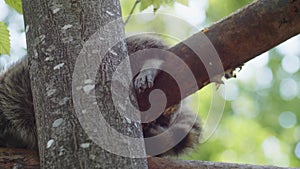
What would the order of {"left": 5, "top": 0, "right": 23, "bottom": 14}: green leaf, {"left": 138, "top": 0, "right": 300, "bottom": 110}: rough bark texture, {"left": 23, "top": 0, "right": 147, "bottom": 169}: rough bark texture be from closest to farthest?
{"left": 23, "top": 0, "right": 147, "bottom": 169}: rough bark texture, {"left": 138, "top": 0, "right": 300, "bottom": 110}: rough bark texture, {"left": 5, "top": 0, "right": 23, "bottom": 14}: green leaf

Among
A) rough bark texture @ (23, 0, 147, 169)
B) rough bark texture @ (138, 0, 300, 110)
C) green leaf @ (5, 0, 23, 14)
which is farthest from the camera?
green leaf @ (5, 0, 23, 14)

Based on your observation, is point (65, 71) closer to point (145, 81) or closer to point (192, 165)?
point (145, 81)

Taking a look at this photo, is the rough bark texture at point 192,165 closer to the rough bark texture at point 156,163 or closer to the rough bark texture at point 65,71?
the rough bark texture at point 156,163

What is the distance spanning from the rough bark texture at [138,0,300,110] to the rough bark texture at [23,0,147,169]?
33 cm

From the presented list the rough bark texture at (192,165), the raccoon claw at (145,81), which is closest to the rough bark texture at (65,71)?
the raccoon claw at (145,81)

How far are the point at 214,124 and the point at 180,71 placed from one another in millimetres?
777

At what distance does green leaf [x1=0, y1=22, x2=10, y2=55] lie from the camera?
7.61ft

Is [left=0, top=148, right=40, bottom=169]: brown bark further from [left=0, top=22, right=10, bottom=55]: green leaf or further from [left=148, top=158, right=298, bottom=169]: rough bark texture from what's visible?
[left=0, top=22, right=10, bottom=55]: green leaf

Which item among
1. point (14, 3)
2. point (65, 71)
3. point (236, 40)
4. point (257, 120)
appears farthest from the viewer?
point (257, 120)

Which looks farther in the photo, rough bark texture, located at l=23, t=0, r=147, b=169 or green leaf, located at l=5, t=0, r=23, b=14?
green leaf, located at l=5, t=0, r=23, b=14

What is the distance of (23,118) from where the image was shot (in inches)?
92.1

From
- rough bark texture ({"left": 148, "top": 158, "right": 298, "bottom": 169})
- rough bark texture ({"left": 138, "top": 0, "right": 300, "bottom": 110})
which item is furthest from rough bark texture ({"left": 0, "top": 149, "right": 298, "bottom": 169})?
rough bark texture ({"left": 138, "top": 0, "right": 300, "bottom": 110})

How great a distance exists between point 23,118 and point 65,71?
0.92 meters

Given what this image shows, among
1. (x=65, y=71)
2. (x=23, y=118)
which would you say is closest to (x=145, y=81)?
(x=65, y=71)
